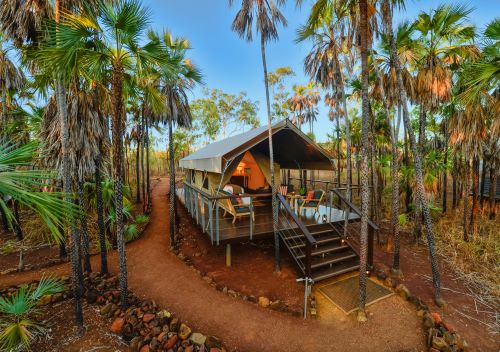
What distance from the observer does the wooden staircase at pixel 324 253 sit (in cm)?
628

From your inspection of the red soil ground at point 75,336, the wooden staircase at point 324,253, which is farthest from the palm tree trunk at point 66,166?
the wooden staircase at point 324,253

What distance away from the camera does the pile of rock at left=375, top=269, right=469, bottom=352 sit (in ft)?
13.6

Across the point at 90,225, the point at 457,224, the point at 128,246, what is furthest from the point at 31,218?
the point at 457,224

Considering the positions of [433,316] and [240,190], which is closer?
[433,316]

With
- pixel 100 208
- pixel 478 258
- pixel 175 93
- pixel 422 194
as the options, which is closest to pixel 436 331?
pixel 422 194

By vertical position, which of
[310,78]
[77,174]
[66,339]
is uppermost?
[310,78]

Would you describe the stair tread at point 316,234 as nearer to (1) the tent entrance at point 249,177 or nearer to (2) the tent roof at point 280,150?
(2) the tent roof at point 280,150

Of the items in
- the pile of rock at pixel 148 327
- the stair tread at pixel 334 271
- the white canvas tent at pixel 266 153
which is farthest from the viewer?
the white canvas tent at pixel 266 153

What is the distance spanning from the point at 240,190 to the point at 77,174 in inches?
245

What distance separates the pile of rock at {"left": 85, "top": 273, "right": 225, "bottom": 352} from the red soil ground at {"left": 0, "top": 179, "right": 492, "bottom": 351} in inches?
13.4

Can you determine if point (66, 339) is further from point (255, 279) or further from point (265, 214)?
point (265, 214)

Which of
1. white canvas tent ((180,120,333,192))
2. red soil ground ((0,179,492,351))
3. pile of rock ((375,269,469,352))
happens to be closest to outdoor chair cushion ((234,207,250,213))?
white canvas tent ((180,120,333,192))

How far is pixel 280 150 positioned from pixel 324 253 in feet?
18.1

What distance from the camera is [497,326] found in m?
4.91
